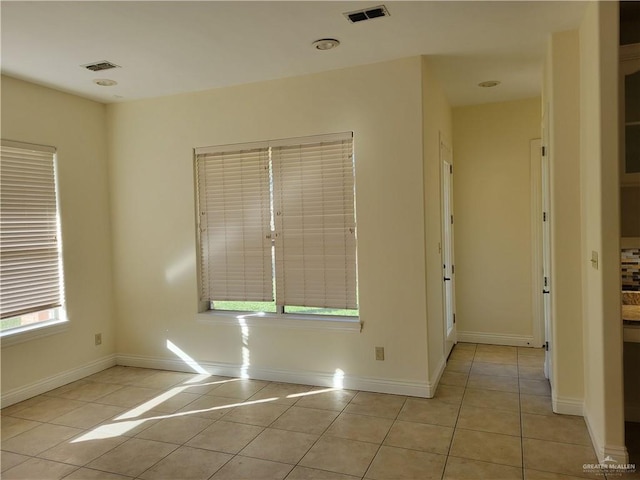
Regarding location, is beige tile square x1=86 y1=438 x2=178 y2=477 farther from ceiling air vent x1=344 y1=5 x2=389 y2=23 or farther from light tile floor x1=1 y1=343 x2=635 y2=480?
ceiling air vent x1=344 y1=5 x2=389 y2=23

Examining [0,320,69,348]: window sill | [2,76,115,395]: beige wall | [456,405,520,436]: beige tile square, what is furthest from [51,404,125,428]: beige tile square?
[456,405,520,436]: beige tile square

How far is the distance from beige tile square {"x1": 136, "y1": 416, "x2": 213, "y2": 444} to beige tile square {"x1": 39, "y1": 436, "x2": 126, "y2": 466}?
19 centimetres

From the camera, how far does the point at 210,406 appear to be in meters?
3.52

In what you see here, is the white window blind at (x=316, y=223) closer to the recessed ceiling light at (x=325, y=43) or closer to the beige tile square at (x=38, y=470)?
the recessed ceiling light at (x=325, y=43)

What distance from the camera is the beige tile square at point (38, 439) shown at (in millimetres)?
2932

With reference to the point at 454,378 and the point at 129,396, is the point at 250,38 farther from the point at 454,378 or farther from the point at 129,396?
the point at 454,378

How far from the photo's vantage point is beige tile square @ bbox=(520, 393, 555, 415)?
3.24 metres

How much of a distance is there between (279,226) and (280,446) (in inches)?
72.6

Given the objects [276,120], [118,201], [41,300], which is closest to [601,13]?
[276,120]

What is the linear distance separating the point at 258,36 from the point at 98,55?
1.23m

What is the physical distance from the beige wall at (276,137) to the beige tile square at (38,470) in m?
1.67

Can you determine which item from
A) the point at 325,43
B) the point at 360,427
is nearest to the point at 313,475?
the point at 360,427

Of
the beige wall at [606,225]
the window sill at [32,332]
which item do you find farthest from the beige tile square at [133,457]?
the beige wall at [606,225]

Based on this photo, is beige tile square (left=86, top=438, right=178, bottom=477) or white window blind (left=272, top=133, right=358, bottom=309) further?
white window blind (left=272, top=133, right=358, bottom=309)
